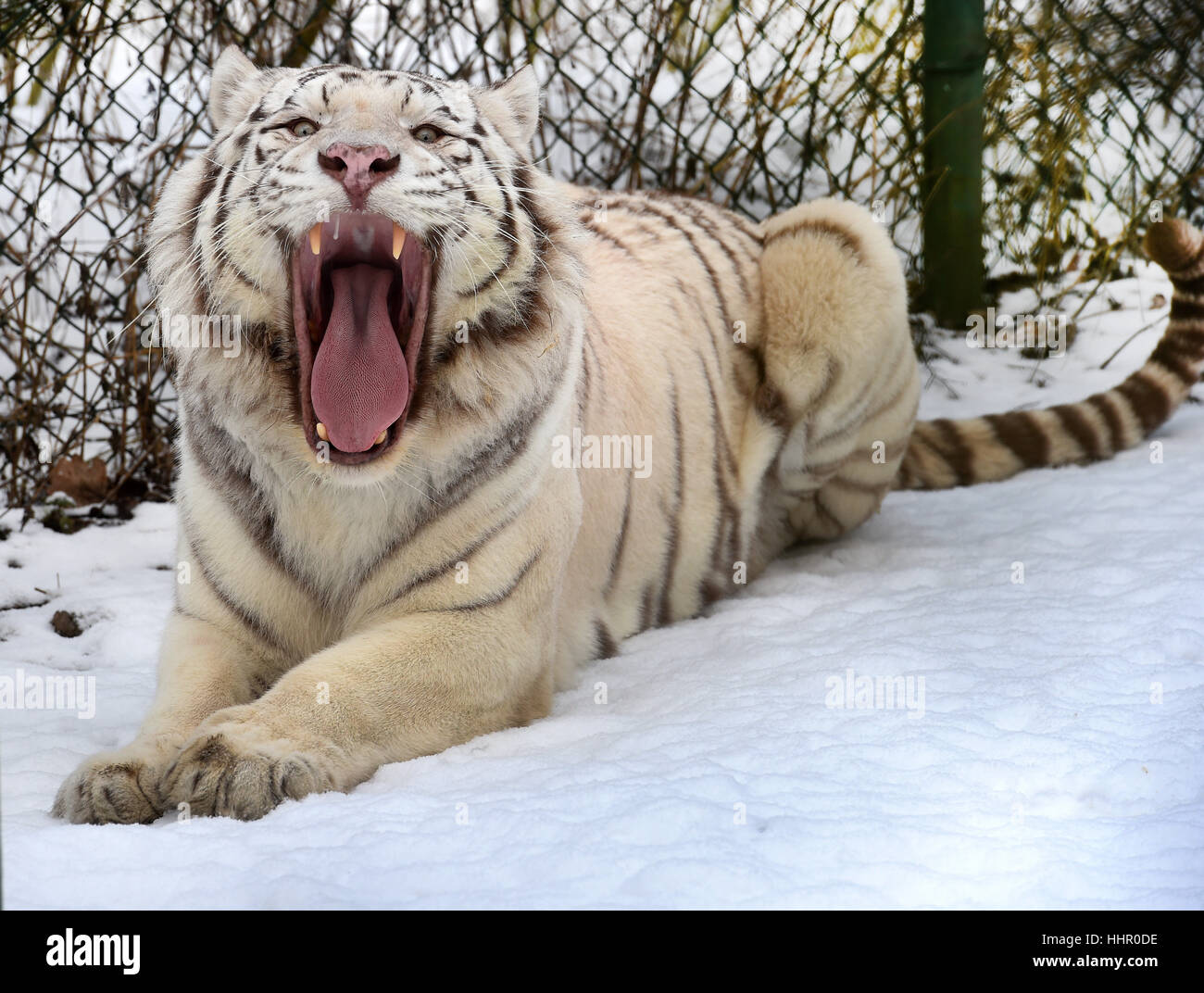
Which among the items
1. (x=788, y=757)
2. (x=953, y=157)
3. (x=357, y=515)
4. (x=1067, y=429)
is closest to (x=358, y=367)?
(x=357, y=515)

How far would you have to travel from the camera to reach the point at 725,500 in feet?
9.44

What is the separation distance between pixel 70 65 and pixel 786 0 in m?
1.99

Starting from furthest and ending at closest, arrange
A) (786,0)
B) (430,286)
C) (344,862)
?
(786,0) → (430,286) → (344,862)

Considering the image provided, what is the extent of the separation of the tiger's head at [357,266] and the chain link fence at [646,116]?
4.75 ft

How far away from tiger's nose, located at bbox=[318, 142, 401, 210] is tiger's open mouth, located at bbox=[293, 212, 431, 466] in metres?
0.06

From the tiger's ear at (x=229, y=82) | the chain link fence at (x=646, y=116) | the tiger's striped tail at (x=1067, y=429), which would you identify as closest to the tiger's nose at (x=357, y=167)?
the tiger's ear at (x=229, y=82)

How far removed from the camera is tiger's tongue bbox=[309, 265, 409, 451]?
6.26 feet

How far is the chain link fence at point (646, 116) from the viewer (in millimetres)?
3461

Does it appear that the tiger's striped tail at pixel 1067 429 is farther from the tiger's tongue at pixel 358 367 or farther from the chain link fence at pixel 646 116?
the tiger's tongue at pixel 358 367

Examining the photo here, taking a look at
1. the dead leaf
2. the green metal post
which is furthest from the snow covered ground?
the green metal post

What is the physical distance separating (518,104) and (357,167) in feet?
1.82

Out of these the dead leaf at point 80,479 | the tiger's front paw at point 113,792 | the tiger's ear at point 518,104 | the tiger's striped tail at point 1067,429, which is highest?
the tiger's ear at point 518,104
